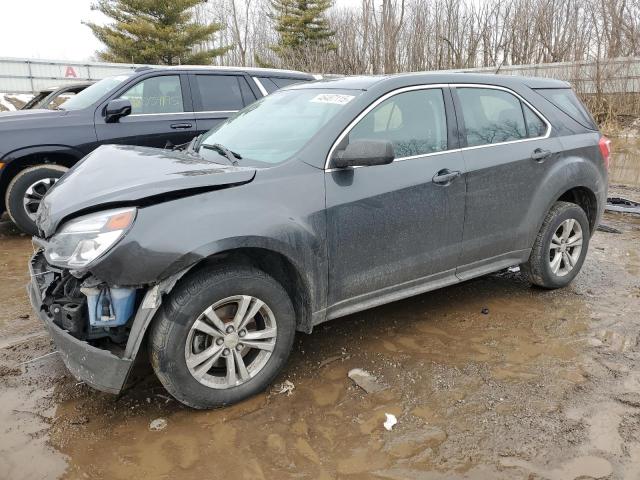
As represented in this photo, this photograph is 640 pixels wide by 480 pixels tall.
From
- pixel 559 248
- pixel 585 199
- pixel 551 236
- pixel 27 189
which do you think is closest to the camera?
pixel 551 236

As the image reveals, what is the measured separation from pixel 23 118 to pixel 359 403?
5.11 meters

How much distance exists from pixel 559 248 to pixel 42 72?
2419 centimetres

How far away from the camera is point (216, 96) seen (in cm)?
685

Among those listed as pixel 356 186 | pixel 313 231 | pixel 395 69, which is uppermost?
pixel 395 69

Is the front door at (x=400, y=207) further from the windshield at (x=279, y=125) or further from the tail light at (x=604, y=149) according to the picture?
the tail light at (x=604, y=149)

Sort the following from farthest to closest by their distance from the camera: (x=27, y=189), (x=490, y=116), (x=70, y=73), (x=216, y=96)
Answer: (x=70, y=73) < (x=216, y=96) < (x=27, y=189) < (x=490, y=116)

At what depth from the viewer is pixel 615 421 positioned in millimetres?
2697

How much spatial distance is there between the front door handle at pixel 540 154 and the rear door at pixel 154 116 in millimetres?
4302

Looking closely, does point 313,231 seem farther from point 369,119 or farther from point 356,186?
point 369,119

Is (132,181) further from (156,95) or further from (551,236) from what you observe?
(156,95)

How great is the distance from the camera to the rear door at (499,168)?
3.63 metres

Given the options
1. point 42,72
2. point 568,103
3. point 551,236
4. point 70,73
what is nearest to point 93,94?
point 568,103

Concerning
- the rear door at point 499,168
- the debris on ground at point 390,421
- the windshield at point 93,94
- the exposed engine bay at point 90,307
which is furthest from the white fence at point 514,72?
the debris on ground at point 390,421

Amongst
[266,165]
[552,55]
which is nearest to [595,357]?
[266,165]
